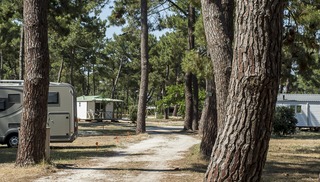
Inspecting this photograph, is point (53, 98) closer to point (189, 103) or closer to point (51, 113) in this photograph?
point (51, 113)

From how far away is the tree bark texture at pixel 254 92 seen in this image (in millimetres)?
3613

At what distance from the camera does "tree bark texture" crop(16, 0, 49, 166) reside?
10.1 metres

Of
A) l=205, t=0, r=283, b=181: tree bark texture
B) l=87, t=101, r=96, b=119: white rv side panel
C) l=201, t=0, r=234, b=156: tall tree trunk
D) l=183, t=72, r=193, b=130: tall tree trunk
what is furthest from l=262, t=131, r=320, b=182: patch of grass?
l=87, t=101, r=96, b=119: white rv side panel

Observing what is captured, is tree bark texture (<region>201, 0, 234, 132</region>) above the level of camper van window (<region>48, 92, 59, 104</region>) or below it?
above

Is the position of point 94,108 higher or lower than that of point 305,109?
higher

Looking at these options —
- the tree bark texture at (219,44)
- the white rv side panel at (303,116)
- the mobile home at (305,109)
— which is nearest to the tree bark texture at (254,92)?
the tree bark texture at (219,44)

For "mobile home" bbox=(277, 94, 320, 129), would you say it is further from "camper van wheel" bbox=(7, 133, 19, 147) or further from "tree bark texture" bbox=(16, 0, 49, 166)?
"tree bark texture" bbox=(16, 0, 49, 166)

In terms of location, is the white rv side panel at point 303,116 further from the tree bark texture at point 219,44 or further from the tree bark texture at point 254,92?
the tree bark texture at point 254,92

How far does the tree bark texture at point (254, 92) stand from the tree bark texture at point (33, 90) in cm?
717

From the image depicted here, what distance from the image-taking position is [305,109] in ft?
109

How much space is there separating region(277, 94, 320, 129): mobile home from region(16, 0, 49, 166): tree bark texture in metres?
25.1

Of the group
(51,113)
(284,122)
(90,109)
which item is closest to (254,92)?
(51,113)

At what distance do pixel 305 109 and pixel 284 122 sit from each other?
9566 mm

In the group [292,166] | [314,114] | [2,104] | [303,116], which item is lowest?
[292,166]
